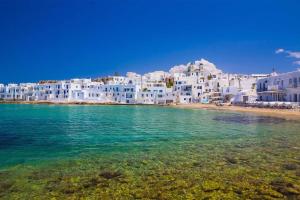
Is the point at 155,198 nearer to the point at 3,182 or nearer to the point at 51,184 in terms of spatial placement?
the point at 51,184

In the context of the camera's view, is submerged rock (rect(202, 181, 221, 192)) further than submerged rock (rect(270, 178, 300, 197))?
Yes

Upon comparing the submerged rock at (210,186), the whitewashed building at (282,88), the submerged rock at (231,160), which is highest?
the whitewashed building at (282,88)

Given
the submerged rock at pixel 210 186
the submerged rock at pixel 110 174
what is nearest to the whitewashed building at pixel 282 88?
the submerged rock at pixel 210 186

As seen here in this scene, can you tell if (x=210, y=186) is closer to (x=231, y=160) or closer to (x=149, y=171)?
(x=149, y=171)

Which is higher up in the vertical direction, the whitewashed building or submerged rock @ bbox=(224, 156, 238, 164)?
the whitewashed building

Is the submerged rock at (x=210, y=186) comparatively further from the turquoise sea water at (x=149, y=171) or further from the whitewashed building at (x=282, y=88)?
the whitewashed building at (x=282, y=88)

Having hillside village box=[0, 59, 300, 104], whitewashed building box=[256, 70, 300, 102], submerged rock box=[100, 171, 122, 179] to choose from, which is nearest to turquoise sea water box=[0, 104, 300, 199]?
submerged rock box=[100, 171, 122, 179]

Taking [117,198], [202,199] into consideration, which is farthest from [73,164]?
[202,199]

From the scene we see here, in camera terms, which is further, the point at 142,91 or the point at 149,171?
the point at 142,91

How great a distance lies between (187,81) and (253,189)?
308 feet

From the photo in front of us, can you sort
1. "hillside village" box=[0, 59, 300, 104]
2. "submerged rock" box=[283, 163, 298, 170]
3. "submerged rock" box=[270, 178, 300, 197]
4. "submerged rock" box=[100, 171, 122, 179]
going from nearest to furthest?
"submerged rock" box=[270, 178, 300, 197] < "submerged rock" box=[100, 171, 122, 179] < "submerged rock" box=[283, 163, 298, 170] < "hillside village" box=[0, 59, 300, 104]

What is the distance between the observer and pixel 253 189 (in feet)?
26.4

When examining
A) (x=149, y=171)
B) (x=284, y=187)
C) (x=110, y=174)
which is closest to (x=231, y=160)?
(x=284, y=187)

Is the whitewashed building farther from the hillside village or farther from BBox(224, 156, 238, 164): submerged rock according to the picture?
BBox(224, 156, 238, 164): submerged rock
